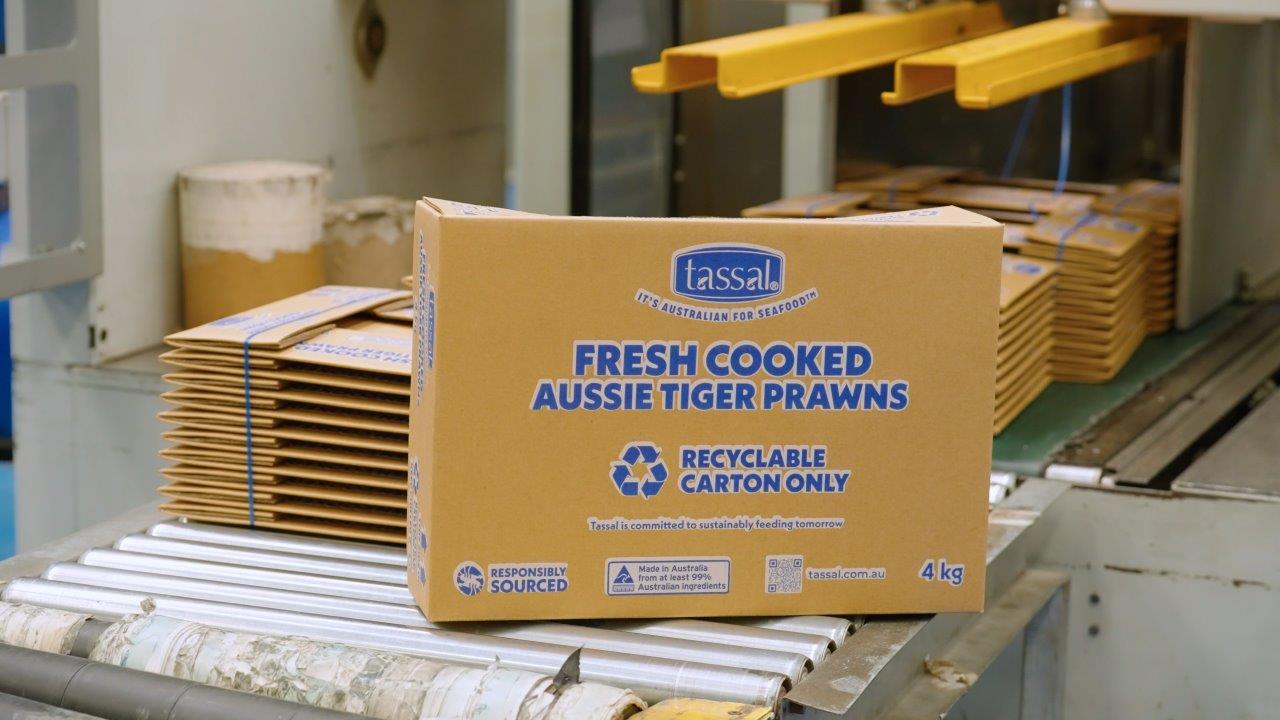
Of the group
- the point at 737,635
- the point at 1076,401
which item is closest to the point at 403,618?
the point at 737,635

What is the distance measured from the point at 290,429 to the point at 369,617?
333 mm

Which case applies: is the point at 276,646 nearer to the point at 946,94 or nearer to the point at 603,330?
the point at 603,330

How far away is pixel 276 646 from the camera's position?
1.65m

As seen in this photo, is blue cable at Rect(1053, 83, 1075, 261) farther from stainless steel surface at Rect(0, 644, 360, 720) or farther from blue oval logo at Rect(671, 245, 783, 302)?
stainless steel surface at Rect(0, 644, 360, 720)

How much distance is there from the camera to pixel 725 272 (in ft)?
5.42

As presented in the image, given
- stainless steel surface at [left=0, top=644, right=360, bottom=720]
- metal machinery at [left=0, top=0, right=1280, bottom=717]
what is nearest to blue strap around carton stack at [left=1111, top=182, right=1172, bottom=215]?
metal machinery at [left=0, top=0, right=1280, bottom=717]

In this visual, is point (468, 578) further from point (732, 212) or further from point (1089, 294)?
point (732, 212)

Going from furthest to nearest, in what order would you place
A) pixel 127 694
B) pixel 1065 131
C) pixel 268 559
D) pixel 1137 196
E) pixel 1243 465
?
pixel 1065 131 < pixel 1137 196 < pixel 1243 465 < pixel 268 559 < pixel 127 694

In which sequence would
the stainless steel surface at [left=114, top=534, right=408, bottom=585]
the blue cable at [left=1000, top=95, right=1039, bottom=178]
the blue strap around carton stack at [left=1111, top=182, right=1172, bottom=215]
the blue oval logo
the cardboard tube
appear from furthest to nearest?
the blue cable at [left=1000, top=95, right=1039, bottom=178] → the blue strap around carton stack at [left=1111, top=182, right=1172, bottom=215] → the cardboard tube → the stainless steel surface at [left=114, top=534, right=408, bottom=585] → the blue oval logo

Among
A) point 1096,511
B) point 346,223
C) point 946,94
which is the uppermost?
point 946,94

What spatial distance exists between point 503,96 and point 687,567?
3072mm

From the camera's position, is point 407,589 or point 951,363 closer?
point 951,363

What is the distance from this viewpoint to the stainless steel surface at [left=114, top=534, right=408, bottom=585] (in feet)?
6.23

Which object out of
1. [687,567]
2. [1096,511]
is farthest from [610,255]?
[1096,511]
